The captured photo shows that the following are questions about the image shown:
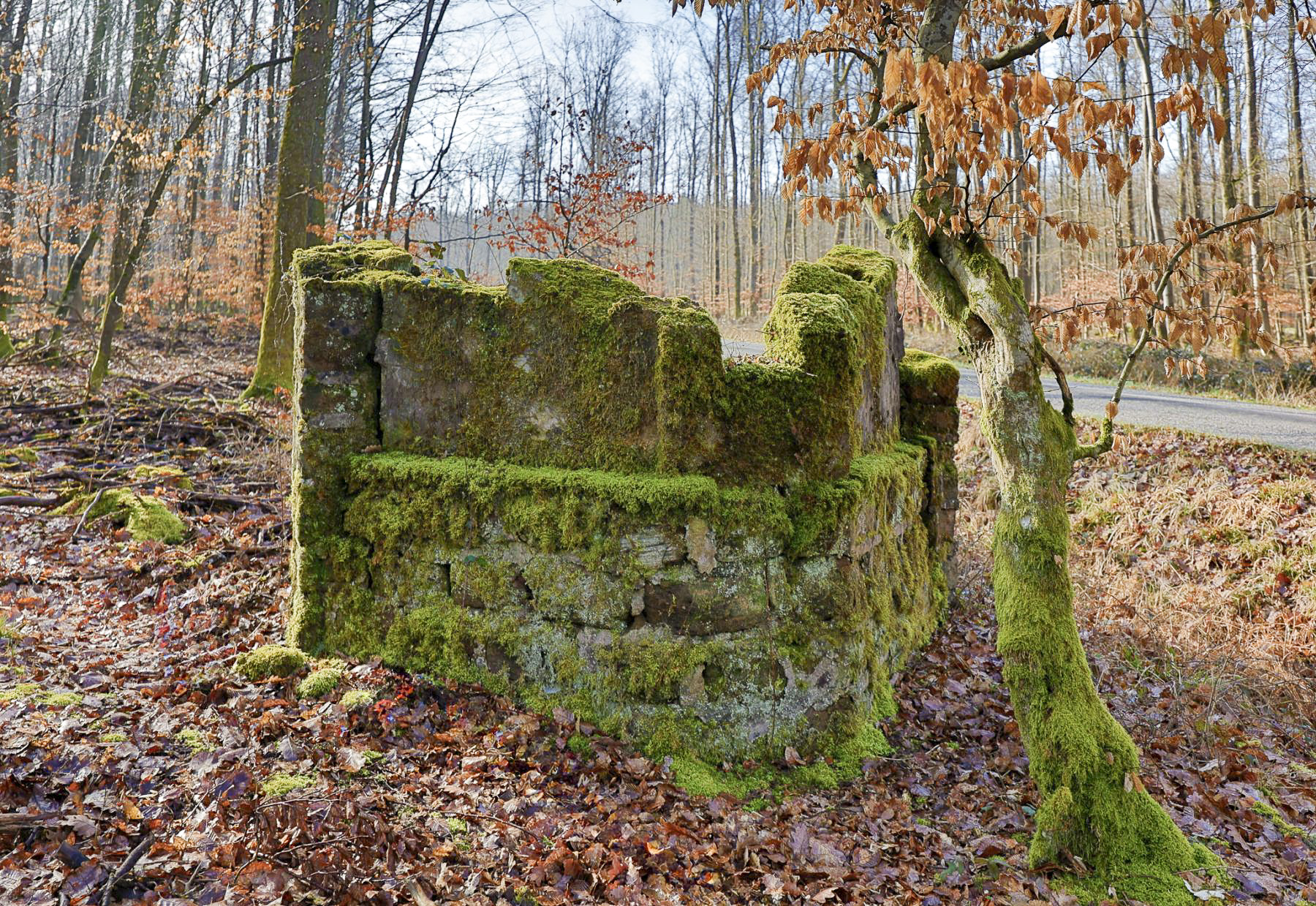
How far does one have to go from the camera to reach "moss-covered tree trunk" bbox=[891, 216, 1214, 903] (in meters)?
3.62

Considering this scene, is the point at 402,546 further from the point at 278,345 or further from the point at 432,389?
the point at 278,345

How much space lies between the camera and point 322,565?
15.7ft

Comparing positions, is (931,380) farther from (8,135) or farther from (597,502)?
(8,135)

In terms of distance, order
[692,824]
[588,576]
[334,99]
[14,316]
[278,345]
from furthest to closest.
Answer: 1. [14,316]
2. [334,99]
3. [278,345]
4. [588,576]
5. [692,824]

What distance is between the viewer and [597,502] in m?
4.23

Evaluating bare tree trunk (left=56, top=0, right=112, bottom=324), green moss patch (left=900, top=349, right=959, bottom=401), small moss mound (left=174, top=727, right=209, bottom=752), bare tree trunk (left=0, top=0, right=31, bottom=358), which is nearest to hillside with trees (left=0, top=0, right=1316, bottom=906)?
small moss mound (left=174, top=727, right=209, bottom=752)

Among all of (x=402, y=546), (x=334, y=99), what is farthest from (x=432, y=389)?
(x=334, y=99)

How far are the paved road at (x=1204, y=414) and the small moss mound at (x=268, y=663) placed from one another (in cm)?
569

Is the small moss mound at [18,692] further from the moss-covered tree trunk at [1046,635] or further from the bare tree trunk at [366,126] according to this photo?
the bare tree trunk at [366,126]

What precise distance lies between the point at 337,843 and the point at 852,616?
2.81 metres

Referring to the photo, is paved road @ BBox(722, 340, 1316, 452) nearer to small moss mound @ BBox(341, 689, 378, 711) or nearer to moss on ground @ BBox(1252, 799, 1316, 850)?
moss on ground @ BBox(1252, 799, 1316, 850)

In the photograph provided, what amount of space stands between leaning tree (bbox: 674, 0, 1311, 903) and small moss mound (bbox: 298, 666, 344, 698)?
370cm

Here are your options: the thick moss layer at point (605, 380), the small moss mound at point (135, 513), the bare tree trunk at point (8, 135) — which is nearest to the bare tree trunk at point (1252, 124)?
the thick moss layer at point (605, 380)

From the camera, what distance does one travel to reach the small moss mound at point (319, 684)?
14.2 ft
